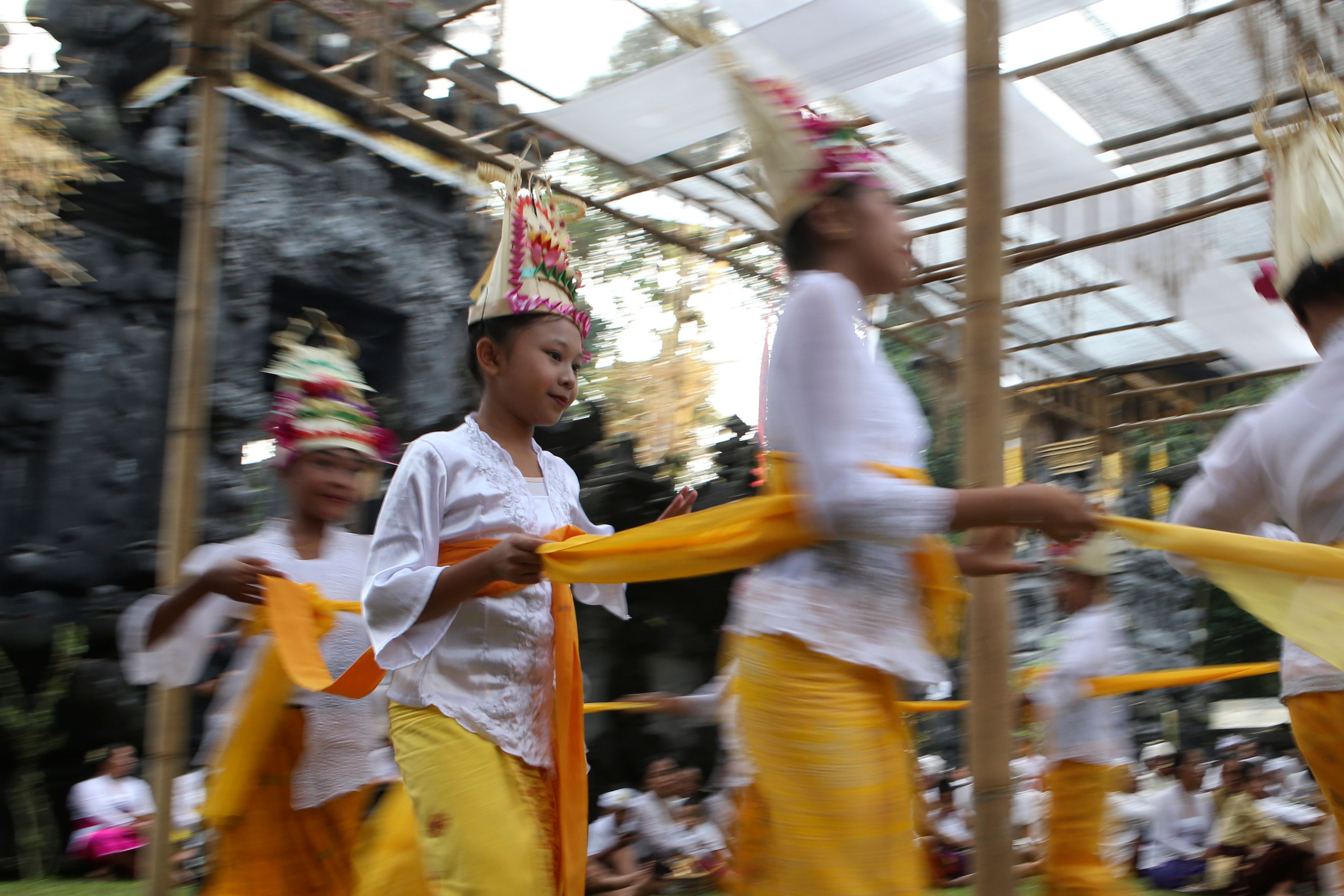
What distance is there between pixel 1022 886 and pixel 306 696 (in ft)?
16.1

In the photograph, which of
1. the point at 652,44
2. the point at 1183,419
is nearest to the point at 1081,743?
the point at 1183,419

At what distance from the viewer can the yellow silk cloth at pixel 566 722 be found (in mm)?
2113

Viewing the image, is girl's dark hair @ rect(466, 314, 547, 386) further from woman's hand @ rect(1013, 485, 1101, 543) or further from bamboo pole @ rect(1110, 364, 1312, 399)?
bamboo pole @ rect(1110, 364, 1312, 399)

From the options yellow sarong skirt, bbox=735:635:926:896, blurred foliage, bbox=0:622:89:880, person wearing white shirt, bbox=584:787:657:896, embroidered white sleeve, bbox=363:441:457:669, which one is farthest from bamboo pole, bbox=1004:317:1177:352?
blurred foliage, bbox=0:622:89:880

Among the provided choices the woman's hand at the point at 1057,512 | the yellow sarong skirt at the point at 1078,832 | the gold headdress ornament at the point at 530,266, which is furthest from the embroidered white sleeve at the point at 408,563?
the yellow sarong skirt at the point at 1078,832

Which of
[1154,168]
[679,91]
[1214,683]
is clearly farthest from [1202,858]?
[1214,683]

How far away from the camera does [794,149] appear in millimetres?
1816

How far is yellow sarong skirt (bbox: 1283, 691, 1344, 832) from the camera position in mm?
1841

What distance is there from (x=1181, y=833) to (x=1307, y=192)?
5785 millimetres

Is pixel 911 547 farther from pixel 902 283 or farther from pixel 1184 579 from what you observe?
pixel 1184 579

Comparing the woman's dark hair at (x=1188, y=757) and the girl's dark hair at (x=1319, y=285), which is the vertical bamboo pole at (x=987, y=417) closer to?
the girl's dark hair at (x=1319, y=285)

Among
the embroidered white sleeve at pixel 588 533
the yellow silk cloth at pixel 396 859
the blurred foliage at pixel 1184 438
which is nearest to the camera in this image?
the yellow silk cloth at pixel 396 859

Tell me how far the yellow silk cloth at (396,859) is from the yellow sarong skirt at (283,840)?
46cm

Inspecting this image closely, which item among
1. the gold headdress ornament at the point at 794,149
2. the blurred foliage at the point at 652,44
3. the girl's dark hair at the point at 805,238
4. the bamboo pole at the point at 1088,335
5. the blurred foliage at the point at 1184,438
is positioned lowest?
the girl's dark hair at the point at 805,238
